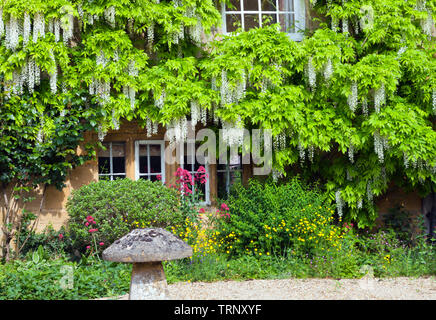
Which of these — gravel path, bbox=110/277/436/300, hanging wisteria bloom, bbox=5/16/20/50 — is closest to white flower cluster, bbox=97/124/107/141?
hanging wisteria bloom, bbox=5/16/20/50

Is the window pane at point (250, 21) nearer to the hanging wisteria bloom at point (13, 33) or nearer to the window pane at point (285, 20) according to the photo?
the window pane at point (285, 20)

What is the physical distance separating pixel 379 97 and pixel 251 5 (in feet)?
10.2

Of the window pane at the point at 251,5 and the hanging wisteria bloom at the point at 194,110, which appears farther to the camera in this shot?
the window pane at the point at 251,5

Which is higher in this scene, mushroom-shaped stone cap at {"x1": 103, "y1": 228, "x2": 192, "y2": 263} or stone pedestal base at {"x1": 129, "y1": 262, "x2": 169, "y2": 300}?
mushroom-shaped stone cap at {"x1": 103, "y1": 228, "x2": 192, "y2": 263}

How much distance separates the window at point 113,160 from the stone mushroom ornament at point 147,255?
3.91m

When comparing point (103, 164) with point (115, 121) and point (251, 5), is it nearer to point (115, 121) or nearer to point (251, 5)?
point (115, 121)

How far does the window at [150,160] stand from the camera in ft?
26.7

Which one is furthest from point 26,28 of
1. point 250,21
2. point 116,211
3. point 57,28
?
point 250,21

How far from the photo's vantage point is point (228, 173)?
8.28 meters

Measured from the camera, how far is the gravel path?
5230 millimetres

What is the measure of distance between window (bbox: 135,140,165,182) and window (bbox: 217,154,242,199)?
1057 millimetres

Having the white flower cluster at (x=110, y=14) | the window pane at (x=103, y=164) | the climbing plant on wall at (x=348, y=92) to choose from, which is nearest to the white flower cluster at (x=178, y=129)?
the climbing plant on wall at (x=348, y=92)

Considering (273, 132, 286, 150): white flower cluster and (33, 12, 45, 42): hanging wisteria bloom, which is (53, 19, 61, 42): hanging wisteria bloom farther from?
(273, 132, 286, 150): white flower cluster
